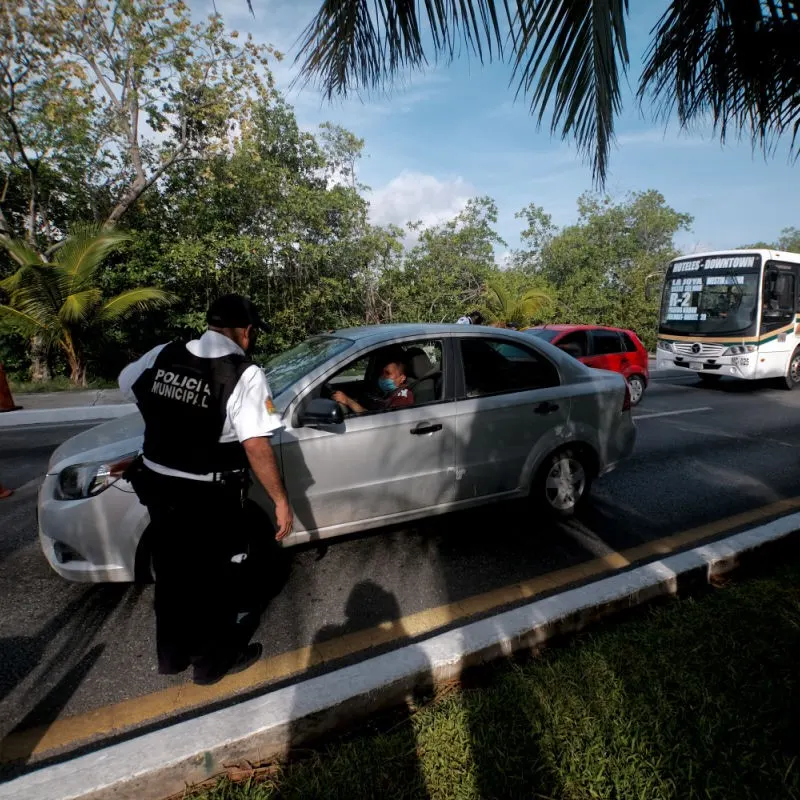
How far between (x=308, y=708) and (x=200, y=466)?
1.03 m

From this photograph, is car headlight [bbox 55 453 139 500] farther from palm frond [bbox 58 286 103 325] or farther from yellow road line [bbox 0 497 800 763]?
palm frond [bbox 58 286 103 325]

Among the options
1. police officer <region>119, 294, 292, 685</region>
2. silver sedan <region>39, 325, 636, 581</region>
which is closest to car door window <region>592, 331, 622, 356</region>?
silver sedan <region>39, 325, 636, 581</region>

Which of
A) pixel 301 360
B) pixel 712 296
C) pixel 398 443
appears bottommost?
pixel 712 296

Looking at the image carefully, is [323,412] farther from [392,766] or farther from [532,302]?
[532,302]

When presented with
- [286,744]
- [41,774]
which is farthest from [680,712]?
[41,774]

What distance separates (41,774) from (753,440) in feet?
25.9

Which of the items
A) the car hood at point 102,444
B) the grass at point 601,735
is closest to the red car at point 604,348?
the grass at point 601,735

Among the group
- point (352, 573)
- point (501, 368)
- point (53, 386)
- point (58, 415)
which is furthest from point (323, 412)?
point (53, 386)

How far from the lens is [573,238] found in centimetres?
2458

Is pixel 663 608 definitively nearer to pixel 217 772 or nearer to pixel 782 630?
pixel 782 630

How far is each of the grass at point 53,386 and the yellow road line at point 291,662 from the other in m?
11.1

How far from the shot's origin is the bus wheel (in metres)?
11.2

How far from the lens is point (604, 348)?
946cm

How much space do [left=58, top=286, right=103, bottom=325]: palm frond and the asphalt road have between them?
224 inches
